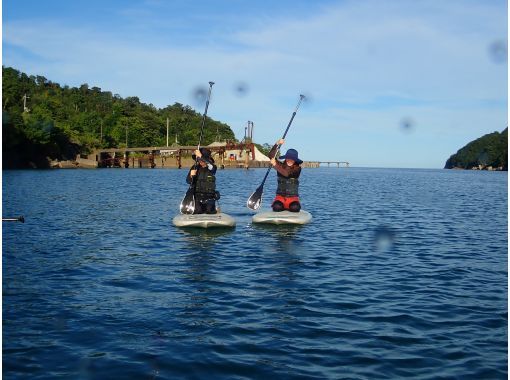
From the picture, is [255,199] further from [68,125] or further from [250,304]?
[68,125]

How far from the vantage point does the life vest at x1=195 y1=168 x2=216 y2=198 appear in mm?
18703

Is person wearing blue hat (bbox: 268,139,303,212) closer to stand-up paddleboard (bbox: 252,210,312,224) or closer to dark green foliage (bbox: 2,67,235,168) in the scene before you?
stand-up paddleboard (bbox: 252,210,312,224)

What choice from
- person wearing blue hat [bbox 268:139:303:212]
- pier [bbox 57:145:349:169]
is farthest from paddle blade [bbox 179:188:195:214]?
pier [bbox 57:145:349:169]

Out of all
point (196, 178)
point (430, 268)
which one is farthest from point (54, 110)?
Answer: point (430, 268)

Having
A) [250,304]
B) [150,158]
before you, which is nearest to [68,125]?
[150,158]

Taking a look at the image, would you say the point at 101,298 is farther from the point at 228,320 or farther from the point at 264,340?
the point at 264,340

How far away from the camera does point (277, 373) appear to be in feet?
22.4

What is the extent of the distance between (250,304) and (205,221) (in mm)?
8860

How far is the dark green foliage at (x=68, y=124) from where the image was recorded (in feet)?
275

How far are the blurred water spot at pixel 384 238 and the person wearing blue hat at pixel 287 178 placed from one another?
10.8ft

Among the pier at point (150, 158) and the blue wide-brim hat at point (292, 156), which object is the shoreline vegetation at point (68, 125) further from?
the blue wide-brim hat at point (292, 156)

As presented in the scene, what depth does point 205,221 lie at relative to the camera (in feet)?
60.4

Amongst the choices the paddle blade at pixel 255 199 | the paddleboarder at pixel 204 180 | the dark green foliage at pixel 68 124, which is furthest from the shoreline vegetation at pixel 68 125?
the paddleboarder at pixel 204 180

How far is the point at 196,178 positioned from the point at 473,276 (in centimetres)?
978
